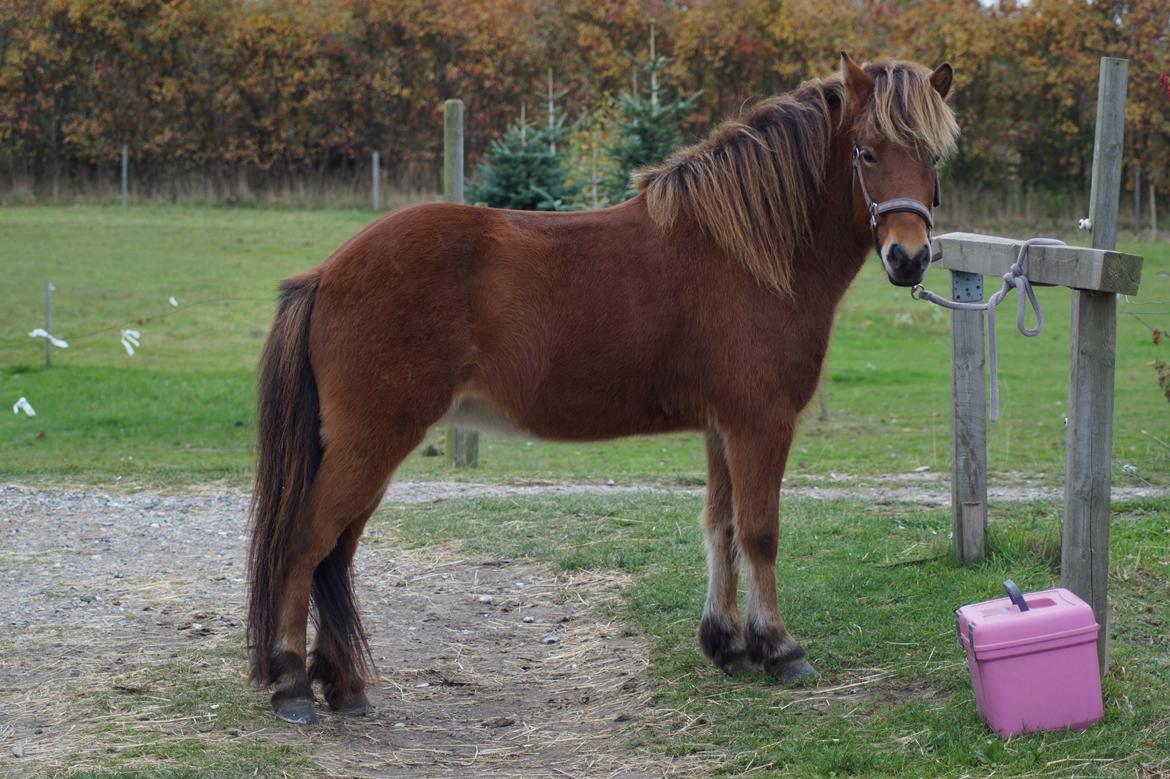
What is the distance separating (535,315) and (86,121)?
24.6 metres

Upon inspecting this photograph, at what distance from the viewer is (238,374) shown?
15.0 m

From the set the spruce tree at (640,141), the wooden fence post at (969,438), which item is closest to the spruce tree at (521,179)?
the spruce tree at (640,141)

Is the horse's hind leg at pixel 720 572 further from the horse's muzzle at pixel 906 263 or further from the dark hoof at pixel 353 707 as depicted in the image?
the dark hoof at pixel 353 707

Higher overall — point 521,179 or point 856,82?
point 521,179

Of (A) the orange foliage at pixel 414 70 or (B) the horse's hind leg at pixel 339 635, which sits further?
(A) the orange foliage at pixel 414 70

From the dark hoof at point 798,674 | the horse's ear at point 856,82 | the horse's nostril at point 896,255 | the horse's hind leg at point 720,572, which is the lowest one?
the dark hoof at point 798,674

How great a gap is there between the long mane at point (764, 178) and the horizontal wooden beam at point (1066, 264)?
565mm

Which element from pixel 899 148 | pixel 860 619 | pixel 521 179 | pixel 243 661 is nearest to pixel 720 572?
pixel 860 619

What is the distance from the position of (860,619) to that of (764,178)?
216 cm

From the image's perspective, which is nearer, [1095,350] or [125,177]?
[1095,350]

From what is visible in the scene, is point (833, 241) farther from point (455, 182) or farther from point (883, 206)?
point (455, 182)

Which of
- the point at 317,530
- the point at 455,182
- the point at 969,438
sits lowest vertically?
the point at 317,530

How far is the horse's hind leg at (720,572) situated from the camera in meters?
5.26

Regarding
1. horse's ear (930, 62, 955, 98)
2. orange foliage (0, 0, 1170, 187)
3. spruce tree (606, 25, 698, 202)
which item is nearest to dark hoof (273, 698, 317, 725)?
horse's ear (930, 62, 955, 98)
